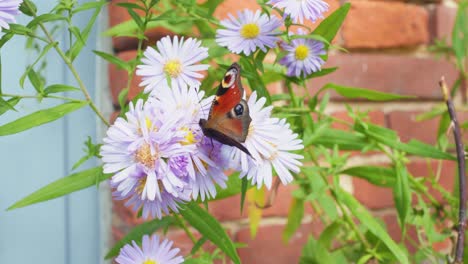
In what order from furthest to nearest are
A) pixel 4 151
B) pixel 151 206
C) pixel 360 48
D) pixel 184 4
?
1. pixel 360 48
2. pixel 4 151
3. pixel 184 4
4. pixel 151 206

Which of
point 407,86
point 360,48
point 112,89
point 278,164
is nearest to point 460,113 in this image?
point 407,86

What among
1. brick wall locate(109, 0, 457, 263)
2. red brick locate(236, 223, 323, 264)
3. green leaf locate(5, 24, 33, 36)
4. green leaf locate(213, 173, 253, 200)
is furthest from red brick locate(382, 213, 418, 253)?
green leaf locate(5, 24, 33, 36)

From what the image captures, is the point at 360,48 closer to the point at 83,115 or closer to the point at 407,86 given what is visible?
the point at 407,86

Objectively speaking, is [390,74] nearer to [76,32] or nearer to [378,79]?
[378,79]

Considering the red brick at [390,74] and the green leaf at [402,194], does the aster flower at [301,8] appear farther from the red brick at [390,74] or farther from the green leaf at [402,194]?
the red brick at [390,74]

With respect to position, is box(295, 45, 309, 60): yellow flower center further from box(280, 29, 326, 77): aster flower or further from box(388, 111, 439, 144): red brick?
box(388, 111, 439, 144): red brick

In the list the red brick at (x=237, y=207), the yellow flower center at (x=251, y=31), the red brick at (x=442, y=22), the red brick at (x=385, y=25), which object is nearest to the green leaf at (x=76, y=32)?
the yellow flower center at (x=251, y=31)

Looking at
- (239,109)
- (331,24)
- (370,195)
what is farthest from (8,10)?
(370,195)
